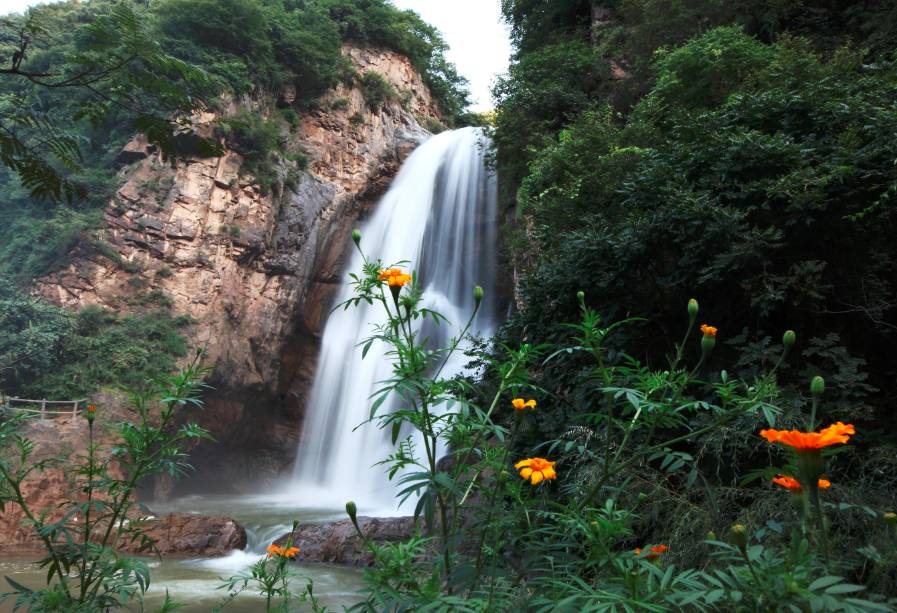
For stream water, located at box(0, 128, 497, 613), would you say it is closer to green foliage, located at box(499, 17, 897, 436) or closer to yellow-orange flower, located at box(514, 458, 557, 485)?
green foliage, located at box(499, 17, 897, 436)

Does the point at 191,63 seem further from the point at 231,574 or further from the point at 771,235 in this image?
the point at 771,235

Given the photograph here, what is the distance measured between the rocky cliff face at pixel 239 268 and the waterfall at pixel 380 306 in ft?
2.69

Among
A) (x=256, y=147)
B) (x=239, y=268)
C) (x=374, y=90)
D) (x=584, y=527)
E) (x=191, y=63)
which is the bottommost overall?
(x=584, y=527)

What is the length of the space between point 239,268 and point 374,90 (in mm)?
8626

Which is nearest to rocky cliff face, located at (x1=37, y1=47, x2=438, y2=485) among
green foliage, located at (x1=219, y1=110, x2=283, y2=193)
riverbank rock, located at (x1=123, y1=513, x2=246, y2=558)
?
green foliage, located at (x1=219, y1=110, x2=283, y2=193)

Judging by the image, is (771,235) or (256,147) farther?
(256,147)

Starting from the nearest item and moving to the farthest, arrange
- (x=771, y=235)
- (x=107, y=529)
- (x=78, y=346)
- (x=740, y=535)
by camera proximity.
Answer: (x=740, y=535)
(x=107, y=529)
(x=771, y=235)
(x=78, y=346)

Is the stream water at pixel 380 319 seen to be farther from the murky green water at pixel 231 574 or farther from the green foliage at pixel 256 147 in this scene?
the green foliage at pixel 256 147

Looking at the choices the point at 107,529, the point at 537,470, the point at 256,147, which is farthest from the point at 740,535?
the point at 256,147

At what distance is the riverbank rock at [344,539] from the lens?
25.9ft

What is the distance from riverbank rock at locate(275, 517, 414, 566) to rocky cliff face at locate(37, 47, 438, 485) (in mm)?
7104

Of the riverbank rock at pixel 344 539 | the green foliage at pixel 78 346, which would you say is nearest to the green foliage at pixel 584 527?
the riverbank rock at pixel 344 539

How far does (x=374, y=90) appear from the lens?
20562 millimetres

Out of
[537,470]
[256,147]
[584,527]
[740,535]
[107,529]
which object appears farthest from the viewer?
[256,147]
